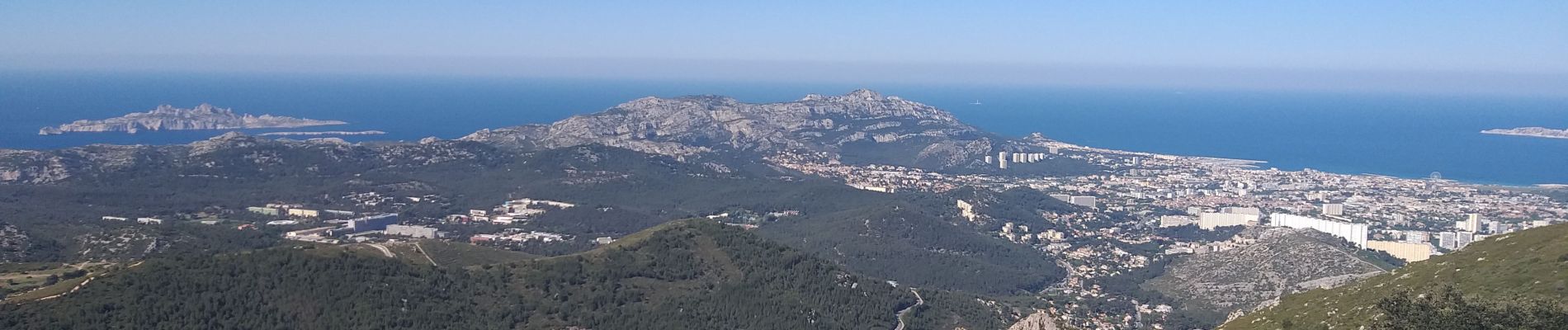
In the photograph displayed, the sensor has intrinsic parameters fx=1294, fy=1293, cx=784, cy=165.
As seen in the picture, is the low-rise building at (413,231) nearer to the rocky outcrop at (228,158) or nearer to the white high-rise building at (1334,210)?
the rocky outcrop at (228,158)

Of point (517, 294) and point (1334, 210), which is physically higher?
Result: point (517, 294)

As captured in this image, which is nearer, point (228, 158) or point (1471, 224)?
point (1471, 224)

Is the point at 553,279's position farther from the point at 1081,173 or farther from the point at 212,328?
the point at 1081,173

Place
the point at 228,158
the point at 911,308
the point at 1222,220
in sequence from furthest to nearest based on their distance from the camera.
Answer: the point at 228,158, the point at 1222,220, the point at 911,308

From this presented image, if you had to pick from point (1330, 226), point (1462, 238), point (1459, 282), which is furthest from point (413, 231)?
point (1459, 282)

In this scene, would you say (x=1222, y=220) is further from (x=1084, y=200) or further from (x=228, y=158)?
(x=228, y=158)

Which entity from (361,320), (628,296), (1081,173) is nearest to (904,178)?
(1081,173)
